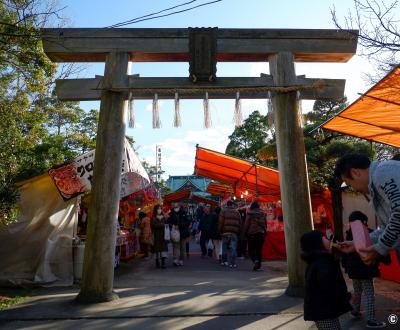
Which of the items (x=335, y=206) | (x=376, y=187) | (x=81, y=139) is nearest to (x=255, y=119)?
(x=81, y=139)

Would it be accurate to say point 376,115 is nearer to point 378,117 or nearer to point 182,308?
point 378,117

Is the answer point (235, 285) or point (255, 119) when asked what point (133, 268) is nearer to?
point (235, 285)

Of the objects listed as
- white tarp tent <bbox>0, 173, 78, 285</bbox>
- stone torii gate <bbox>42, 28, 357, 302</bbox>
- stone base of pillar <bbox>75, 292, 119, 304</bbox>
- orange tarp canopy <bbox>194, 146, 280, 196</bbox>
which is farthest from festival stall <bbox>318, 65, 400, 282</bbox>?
white tarp tent <bbox>0, 173, 78, 285</bbox>

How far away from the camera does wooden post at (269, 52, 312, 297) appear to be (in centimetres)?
708

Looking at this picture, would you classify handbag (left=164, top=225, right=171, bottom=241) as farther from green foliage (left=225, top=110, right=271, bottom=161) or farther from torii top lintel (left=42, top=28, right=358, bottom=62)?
green foliage (left=225, top=110, right=271, bottom=161)

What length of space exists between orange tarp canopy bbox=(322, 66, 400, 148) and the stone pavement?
3.22m

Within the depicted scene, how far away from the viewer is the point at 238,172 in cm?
1680

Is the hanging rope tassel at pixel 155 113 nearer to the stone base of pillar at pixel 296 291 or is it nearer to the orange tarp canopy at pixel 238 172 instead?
the stone base of pillar at pixel 296 291

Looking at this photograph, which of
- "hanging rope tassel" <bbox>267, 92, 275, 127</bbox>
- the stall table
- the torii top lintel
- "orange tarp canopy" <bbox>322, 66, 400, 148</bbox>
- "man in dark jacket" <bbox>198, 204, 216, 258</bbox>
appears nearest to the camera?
"orange tarp canopy" <bbox>322, 66, 400, 148</bbox>

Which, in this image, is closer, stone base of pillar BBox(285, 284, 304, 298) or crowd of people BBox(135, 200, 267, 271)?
stone base of pillar BBox(285, 284, 304, 298)

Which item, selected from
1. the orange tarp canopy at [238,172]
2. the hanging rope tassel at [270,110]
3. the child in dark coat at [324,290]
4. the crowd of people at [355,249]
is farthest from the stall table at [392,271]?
the orange tarp canopy at [238,172]

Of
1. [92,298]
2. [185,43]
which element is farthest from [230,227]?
[185,43]

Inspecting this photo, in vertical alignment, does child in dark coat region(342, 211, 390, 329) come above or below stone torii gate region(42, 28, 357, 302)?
below

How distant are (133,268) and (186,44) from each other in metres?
7.03
